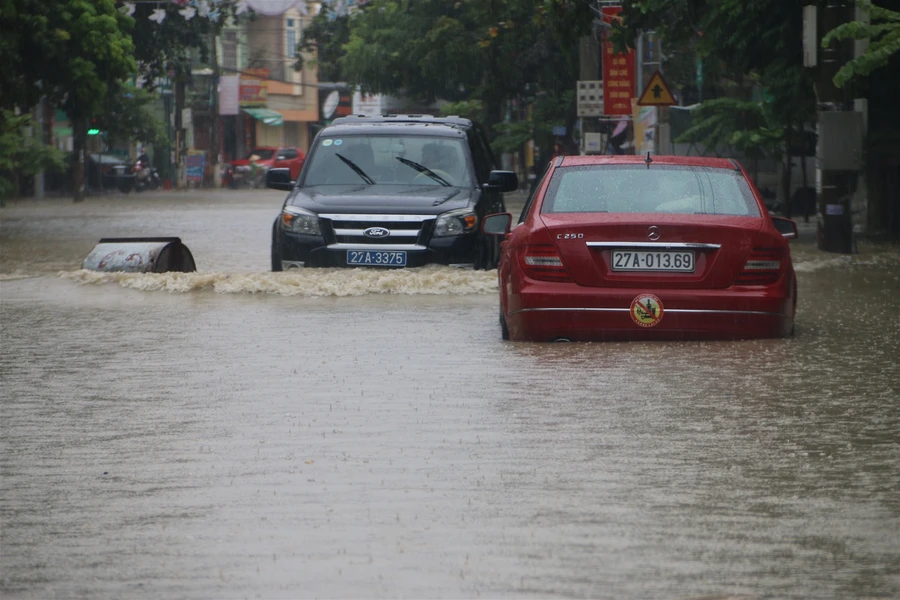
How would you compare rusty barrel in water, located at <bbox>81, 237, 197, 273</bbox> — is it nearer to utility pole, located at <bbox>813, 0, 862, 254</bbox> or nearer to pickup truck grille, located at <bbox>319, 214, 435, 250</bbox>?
pickup truck grille, located at <bbox>319, 214, 435, 250</bbox>

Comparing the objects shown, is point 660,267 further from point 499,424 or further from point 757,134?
point 757,134

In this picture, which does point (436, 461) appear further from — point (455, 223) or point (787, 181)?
point (787, 181)

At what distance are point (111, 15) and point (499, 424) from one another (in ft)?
→ 76.8

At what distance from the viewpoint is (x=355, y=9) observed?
68.9 metres

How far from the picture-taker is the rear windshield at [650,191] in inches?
423

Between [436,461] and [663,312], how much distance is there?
3.57m

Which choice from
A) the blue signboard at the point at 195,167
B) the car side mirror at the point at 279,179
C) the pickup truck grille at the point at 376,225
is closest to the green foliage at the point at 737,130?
the car side mirror at the point at 279,179

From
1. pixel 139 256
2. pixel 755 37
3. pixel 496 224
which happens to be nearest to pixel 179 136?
pixel 755 37

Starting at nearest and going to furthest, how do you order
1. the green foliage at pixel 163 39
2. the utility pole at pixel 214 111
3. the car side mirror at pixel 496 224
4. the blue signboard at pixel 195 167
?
the car side mirror at pixel 496 224 → the green foliage at pixel 163 39 → the blue signboard at pixel 195 167 → the utility pole at pixel 214 111

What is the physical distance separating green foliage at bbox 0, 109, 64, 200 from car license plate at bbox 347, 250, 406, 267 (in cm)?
1281

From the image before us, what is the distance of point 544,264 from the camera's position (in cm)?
1037

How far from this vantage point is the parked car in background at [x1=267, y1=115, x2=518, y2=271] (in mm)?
15719

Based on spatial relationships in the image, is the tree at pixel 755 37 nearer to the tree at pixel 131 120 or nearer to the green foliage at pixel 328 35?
the tree at pixel 131 120

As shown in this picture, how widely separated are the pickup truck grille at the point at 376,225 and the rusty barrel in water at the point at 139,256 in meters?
2.18
